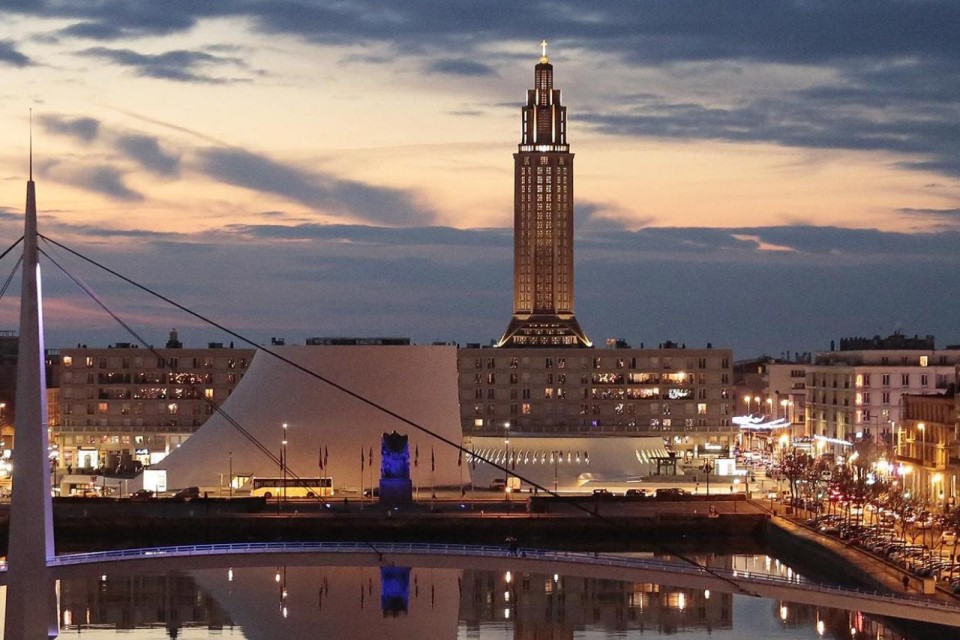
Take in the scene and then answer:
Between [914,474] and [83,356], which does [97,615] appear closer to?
[914,474]

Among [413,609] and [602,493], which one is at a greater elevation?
[602,493]

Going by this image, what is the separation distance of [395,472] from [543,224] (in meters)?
48.5

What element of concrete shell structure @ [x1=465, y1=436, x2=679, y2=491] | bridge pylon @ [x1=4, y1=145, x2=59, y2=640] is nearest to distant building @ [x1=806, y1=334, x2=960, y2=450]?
concrete shell structure @ [x1=465, y1=436, x2=679, y2=491]

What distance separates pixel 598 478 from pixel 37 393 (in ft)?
128

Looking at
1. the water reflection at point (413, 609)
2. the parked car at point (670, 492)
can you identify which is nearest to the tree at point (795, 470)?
the parked car at point (670, 492)

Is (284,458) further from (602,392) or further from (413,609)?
(602,392)

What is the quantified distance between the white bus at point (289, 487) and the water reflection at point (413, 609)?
38.8 ft

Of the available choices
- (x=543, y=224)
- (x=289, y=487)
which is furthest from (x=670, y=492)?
(x=543, y=224)

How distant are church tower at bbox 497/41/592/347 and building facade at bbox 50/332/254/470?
2323 cm

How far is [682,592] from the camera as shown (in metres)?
44.2

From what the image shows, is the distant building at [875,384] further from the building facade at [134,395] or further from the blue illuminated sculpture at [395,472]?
the building facade at [134,395]

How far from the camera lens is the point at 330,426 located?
197 feet

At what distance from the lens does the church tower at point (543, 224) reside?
103688 mm

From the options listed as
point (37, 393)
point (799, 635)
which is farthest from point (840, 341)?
point (37, 393)
